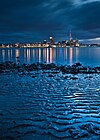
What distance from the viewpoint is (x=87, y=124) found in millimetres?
10891

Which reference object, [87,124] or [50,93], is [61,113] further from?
[50,93]

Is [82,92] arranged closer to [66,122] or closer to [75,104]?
[75,104]

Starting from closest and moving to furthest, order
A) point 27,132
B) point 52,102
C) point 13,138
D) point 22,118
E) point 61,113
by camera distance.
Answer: point 13,138 < point 27,132 < point 22,118 < point 61,113 < point 52,102

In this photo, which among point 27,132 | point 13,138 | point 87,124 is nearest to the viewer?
point 13,138

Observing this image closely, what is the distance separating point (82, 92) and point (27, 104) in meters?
5.64

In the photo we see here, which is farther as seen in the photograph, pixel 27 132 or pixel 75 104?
pixel 75 104

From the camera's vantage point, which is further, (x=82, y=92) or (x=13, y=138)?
(x=82, y=92)

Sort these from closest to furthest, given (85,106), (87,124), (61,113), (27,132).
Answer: (27,132) < (87,124) < (61,113) < (85,106)

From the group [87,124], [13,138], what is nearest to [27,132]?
[13,138]

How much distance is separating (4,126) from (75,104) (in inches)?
221

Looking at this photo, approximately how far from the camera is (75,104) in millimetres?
14508

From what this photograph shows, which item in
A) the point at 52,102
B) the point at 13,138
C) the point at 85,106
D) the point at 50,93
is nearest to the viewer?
the point at 13,138

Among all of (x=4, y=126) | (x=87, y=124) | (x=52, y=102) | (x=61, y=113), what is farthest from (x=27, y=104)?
(x=87, y=124)

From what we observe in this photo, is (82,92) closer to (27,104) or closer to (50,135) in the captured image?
(27,104)
